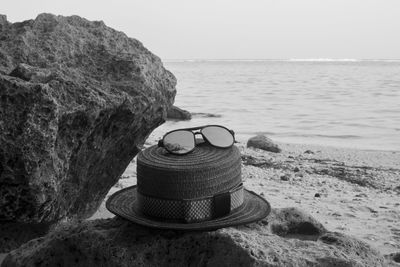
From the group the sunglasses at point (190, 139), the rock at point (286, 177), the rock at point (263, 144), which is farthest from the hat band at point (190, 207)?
the rock at point (263, 144)

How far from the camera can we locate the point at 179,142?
2.82m

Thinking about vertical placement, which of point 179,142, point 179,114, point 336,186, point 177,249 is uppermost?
point 179,142

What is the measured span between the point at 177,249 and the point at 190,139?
613 mm

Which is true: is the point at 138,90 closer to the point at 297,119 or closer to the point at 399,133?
the point at 399,133

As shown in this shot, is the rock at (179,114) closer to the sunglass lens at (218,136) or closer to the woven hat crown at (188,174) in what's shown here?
the sunglass lens at (218,136)

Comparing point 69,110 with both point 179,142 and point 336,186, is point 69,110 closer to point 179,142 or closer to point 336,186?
point 179,142

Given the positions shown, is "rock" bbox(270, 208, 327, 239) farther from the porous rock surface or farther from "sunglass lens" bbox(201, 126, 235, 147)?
"sunglass lens" bbox(201, 126, 235, 147)

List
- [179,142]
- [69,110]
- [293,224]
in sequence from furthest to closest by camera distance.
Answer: [293,224], [69,110], [179,142]

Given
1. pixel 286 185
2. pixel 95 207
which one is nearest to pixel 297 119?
pixel 286 185

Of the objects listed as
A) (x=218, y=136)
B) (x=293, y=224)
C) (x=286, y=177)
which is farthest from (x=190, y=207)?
(x=286, y=177)

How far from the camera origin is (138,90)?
3.81 m

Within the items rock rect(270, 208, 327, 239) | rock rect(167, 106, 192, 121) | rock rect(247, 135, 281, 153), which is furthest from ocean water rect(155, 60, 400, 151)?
rock rect(270, 208, 327, 239)

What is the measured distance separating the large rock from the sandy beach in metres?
0.89

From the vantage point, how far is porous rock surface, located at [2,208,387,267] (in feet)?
8.38
